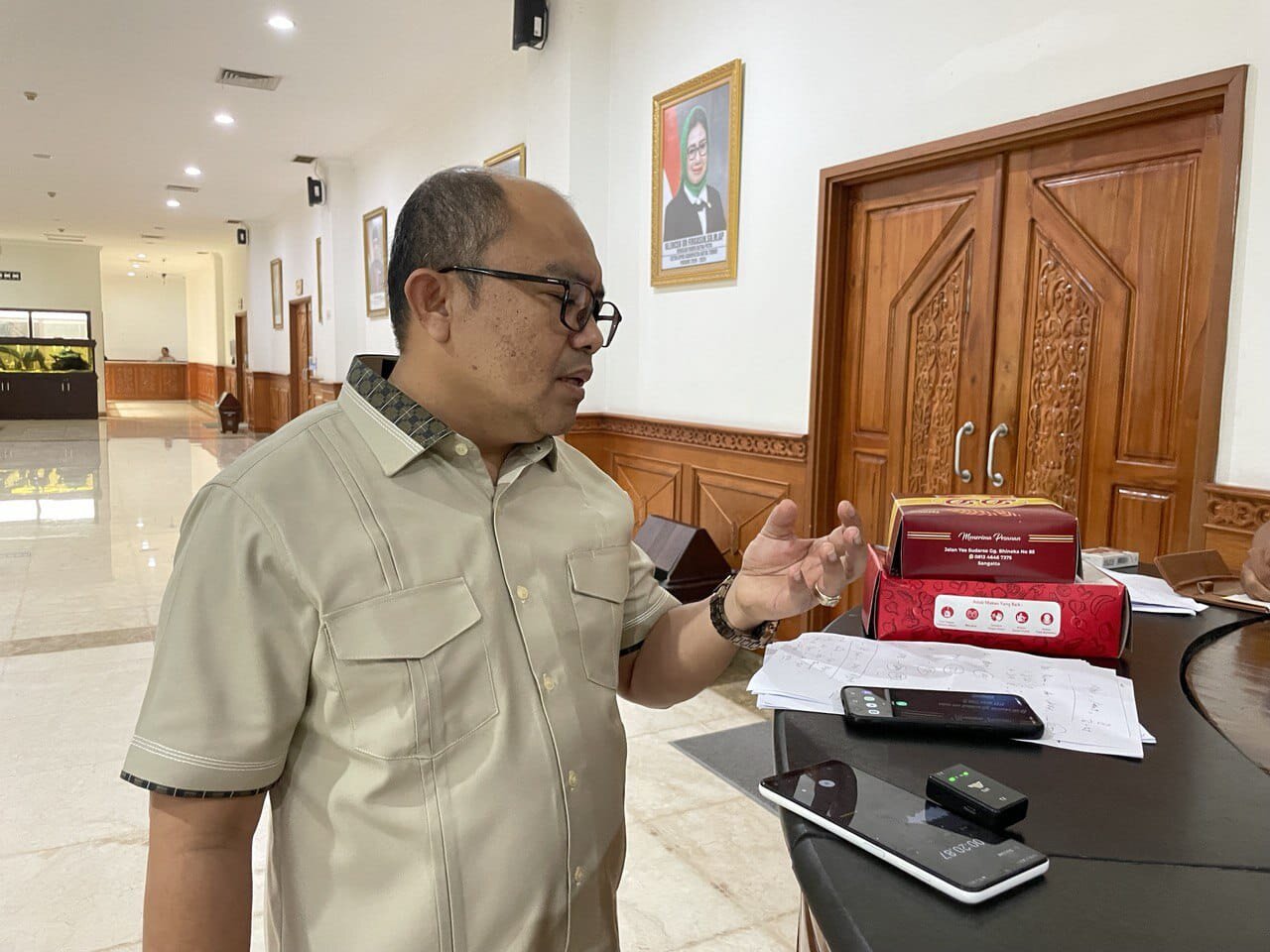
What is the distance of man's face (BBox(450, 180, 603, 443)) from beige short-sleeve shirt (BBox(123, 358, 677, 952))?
0.07 m

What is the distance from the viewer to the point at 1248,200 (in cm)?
240

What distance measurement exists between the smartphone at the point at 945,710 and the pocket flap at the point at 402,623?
0.43 metres

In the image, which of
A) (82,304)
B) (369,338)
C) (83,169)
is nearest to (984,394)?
(369,338)

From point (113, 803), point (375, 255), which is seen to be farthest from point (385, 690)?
point (375, 255)

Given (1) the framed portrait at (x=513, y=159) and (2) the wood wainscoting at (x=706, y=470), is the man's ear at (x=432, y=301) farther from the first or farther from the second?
(1) the framed portrait at (x=513, y=159)

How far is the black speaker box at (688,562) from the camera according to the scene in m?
3.94

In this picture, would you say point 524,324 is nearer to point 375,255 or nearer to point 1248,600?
point 1248,600

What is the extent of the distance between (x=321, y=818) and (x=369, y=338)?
355 inches

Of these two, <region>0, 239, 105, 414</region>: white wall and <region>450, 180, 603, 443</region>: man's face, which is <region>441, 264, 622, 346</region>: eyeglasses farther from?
<region>0, 239, 105, 414</region>: white wall

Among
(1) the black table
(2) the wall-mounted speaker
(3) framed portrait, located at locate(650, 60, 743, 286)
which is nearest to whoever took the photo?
(1) the black table

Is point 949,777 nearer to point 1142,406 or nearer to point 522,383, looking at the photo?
point 522,383

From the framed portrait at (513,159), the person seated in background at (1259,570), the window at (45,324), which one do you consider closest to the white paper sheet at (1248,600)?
the person seated in background at (1259,570)

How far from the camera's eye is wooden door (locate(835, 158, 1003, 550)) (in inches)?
127

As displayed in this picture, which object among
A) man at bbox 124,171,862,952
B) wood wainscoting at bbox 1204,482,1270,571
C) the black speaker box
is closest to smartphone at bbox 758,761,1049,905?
man at bbox 124,171,862,952
